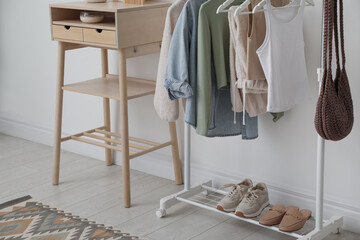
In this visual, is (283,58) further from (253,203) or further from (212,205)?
(212,205)

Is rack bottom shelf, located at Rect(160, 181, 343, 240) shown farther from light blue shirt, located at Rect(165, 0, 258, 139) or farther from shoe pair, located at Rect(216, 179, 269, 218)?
light blue shirt, located at Rect(165, 0, 258, 139)

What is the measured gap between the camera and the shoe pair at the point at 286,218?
7.35 feet

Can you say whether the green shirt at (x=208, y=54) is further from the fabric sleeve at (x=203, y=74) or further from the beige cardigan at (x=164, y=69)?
the beige cardigan at (x=164, y=69)

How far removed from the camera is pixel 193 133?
2.90m

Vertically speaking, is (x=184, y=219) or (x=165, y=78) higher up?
(x=165, y=78)

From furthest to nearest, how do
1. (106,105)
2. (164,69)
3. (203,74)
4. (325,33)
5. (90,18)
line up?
(106,105) → (90,18) → (164,69) → (203,74) → (325,33)

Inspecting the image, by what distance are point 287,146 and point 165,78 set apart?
664mm

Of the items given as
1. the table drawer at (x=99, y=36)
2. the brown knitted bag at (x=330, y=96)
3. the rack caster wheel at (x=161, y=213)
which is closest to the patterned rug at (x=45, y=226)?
the rack caster wheel at (x=161, y=213)

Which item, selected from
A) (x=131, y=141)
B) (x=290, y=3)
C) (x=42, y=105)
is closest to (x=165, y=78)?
(x=290, y=3)

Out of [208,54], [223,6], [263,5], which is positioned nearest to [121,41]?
[208,54]

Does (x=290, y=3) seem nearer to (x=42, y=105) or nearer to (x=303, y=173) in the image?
(x=303, y=173)

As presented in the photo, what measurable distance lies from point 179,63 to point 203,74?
4.4 inches

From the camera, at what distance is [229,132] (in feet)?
8.09

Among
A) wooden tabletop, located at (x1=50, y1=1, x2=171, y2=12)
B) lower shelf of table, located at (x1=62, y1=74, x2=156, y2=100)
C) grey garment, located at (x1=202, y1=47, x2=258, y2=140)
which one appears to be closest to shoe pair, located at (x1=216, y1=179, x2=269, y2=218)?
grey garment, located at (x1=202, y1=47, x2=258, y2=140)
